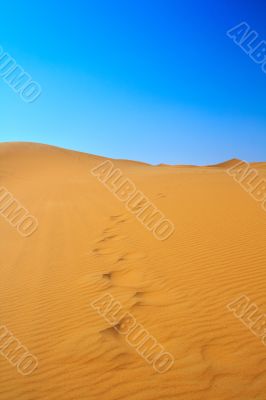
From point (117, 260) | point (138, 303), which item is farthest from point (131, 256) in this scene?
point (138, 303)

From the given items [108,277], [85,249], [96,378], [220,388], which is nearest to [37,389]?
[96,378]

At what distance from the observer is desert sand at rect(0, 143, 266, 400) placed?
121 inches

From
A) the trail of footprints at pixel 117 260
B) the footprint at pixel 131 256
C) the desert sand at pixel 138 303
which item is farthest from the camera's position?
the footprint at pixel 131 256

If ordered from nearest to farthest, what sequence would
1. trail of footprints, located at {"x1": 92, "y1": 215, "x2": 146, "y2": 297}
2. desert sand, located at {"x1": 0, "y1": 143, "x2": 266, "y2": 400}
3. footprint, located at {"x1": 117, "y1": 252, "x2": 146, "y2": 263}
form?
A: desert sand, located at {"x1": 0, "y1": 143, "x2": 266, "y2": 400} < trail of footprints, located at {"x1": 92, "y1": 215, "x2": 146, "y2": 297} < footprint, located at {"x1": 117, "y1": 252, "x2": 146, "y2": 263}

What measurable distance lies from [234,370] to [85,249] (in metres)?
5.36

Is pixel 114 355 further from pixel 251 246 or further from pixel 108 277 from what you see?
pixel 251 246

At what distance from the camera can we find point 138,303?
4.66m

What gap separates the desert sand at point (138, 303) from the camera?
10.1ft

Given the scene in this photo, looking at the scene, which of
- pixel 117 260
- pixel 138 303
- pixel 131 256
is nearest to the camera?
pixel 138 303

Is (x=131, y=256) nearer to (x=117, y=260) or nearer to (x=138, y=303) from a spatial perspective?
(x=117, y=260)

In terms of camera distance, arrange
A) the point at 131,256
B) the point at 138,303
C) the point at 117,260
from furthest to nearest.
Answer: the point at 131,256 < the point at 117,260 < the point at 138,303

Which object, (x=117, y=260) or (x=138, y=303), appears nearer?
(x=138, y=303)

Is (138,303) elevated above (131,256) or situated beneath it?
situated beneath

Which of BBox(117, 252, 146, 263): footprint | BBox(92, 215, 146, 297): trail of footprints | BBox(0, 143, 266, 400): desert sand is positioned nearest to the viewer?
BBox(0, 143, 266, 400): desert sand
